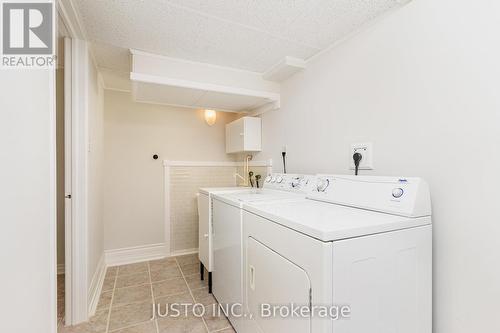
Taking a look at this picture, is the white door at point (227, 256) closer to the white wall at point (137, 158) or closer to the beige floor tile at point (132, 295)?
the beige floor tile at point (132, 295)

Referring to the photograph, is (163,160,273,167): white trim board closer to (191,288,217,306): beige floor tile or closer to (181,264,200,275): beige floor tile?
(181,264,200,275): beige floor tile

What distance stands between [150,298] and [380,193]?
2.03 meters

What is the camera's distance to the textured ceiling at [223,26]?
136 centimetres

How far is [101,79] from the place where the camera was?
2.51 meters

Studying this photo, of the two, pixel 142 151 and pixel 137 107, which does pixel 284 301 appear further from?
pixel 137 107

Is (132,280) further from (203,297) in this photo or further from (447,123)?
(447,123)

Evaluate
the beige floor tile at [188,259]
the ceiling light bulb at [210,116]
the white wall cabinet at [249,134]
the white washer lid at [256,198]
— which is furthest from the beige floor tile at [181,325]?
the ceiling light bulb at [210,116]

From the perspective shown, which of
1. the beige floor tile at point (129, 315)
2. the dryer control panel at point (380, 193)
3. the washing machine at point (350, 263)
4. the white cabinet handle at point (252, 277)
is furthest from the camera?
the beige floor tile at point (129, 315)

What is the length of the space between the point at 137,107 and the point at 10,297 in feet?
8.42

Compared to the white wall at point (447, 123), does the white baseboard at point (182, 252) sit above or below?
below

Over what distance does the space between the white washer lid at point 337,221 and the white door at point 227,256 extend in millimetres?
343

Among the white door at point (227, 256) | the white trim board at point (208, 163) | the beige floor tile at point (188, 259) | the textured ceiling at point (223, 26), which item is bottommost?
the beige floor tile at point (188, 259)

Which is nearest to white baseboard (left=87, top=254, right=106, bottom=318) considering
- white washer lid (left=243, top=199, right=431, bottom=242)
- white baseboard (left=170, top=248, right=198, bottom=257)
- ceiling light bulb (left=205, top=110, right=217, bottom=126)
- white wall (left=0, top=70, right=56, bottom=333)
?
white baseboard (left=170, top=248, right=198, bottom=257)

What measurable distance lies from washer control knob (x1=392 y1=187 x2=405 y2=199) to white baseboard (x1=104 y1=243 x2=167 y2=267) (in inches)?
108
